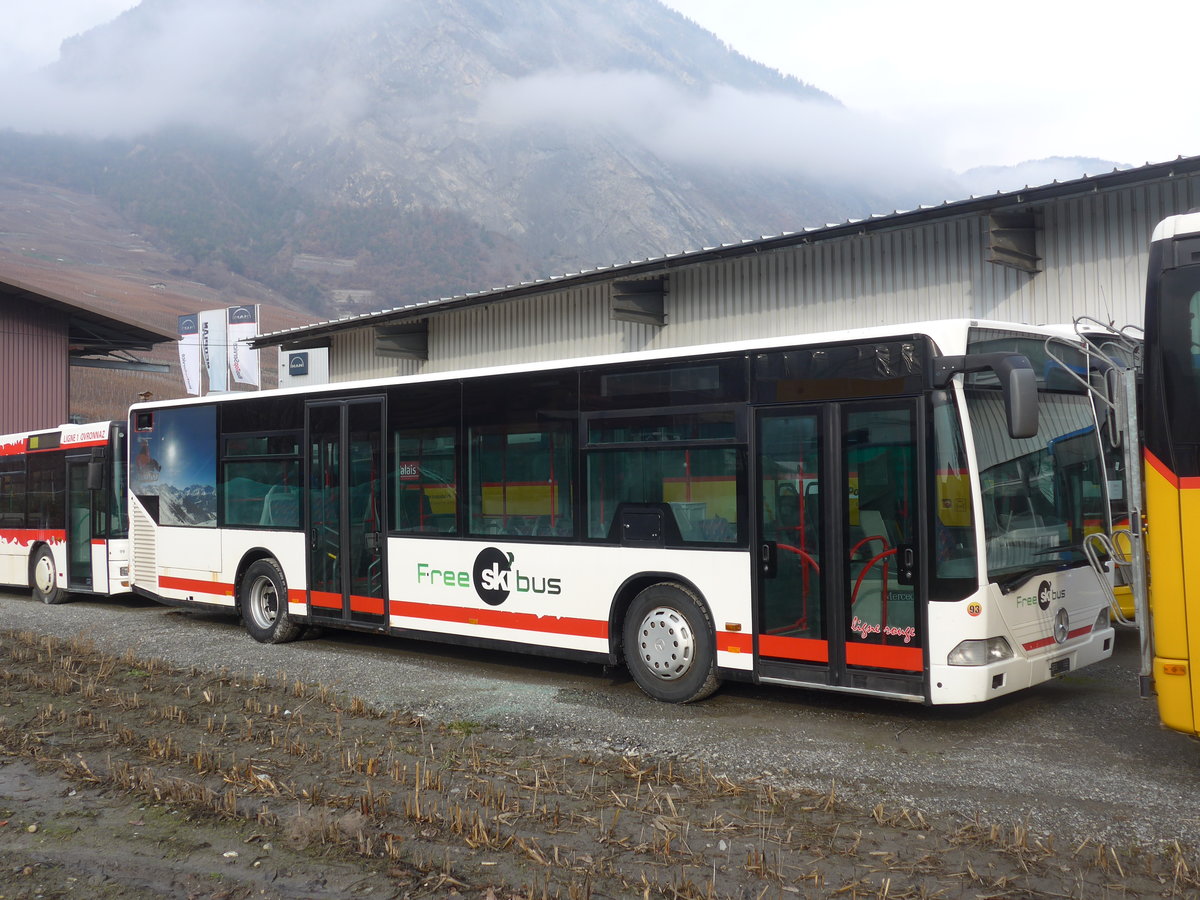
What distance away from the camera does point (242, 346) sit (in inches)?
1318

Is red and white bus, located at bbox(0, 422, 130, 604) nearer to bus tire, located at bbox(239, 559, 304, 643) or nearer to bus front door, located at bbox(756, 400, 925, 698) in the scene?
bus tire, located at bbox(239, 559, 304, 643)

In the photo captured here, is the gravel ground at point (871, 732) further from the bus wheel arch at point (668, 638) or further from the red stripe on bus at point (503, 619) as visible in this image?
the red stripe on bus at point (503, 619)

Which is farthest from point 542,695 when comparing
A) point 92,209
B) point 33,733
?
point 92,209

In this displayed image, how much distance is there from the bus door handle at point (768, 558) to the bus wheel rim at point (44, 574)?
13632 millimetres

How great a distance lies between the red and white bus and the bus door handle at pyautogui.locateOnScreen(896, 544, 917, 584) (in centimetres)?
1201

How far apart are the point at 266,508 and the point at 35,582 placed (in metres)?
8.23

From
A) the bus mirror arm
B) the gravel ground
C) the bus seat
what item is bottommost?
the gravel ground

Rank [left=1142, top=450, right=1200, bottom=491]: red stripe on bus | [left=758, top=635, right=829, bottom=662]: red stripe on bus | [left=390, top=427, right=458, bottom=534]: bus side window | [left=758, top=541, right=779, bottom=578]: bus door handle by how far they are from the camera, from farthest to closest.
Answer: [left=390, top=427, right=458, bottom=534]: bus side window, [left=758, top=541, right=779, bottom=578]: bus door handle, [left=758, top=635, right=829, bottom=662]: red stripe on bus, [left=1142, top=450, right=1200, bottom=491]: red stripe on bus

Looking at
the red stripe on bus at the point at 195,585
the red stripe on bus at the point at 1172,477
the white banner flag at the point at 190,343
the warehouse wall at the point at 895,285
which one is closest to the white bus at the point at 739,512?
the red stripe on bus at the point at 1172,477

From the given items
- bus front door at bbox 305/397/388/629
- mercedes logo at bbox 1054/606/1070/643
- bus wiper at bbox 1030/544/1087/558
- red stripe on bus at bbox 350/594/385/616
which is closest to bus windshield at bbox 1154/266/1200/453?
bus wiper at bbox 1030/544/1087/558

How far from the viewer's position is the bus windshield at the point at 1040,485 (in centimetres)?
698

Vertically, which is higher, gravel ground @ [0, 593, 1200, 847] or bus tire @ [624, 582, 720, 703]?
bus tire @ [624, 582, 720, 703]

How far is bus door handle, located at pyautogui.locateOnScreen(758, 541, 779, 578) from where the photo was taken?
25.2ft

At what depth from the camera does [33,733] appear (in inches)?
293
